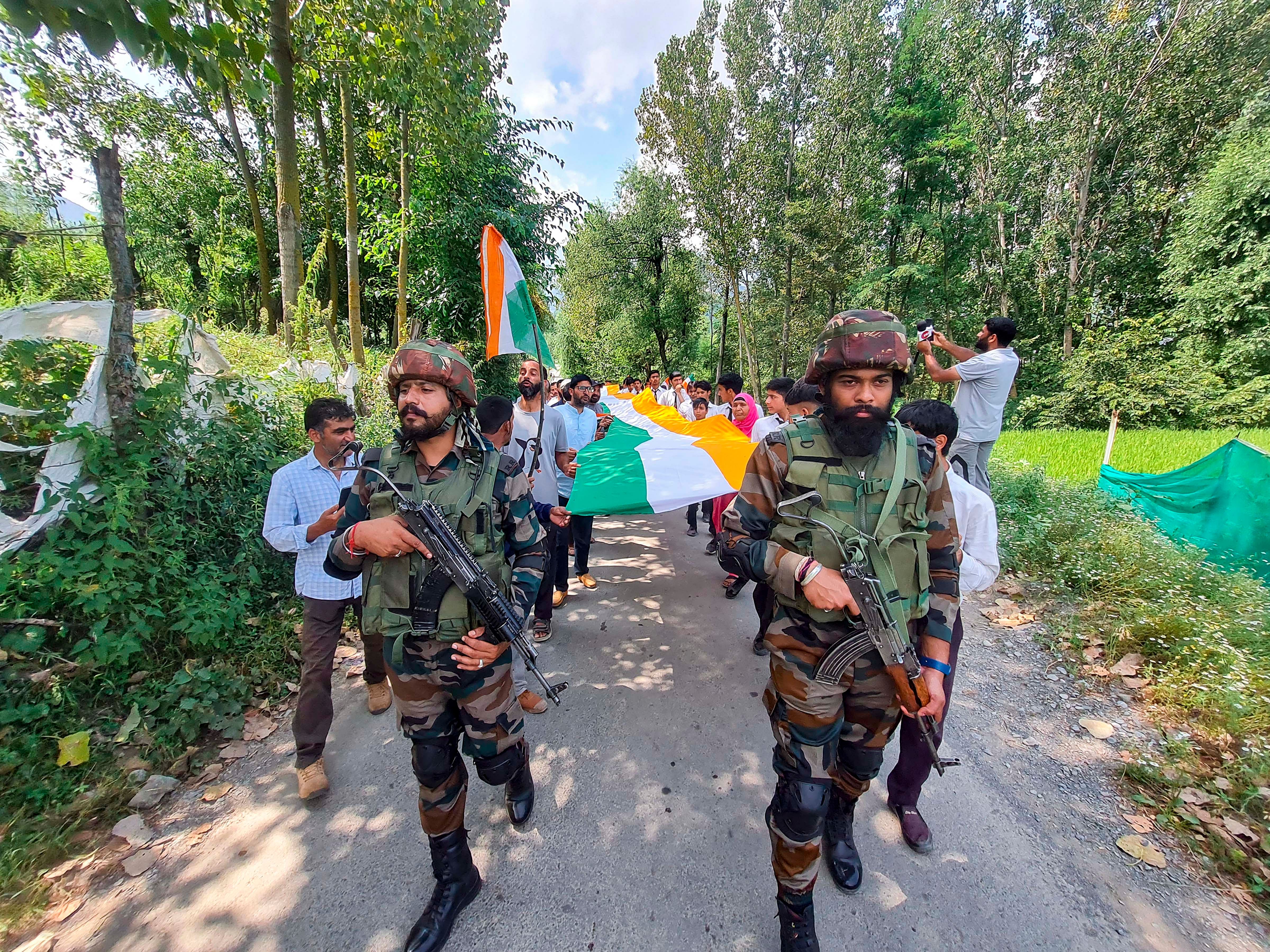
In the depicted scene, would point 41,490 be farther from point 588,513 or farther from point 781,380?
point 781,380

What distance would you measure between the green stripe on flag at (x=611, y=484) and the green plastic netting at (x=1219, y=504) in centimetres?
508

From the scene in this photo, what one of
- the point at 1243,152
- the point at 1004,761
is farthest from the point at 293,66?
the point at 1243,152

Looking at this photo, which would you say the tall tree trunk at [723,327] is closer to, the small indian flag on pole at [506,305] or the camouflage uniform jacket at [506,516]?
the small indian flag on pole at [506,305]

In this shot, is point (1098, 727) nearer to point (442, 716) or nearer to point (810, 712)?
point (810, 712)

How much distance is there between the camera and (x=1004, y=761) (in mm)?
2795

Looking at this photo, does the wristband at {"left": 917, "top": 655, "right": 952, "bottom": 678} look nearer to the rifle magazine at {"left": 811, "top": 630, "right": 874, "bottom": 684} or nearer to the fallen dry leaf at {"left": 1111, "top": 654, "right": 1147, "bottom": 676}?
the rifle magazine at {"left": 811, "top": 630, "right": 874, "bottom": 684}

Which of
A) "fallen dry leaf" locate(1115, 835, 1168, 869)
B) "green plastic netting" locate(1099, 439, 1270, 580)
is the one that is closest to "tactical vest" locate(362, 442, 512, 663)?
"fallen dry leaf" locate(1115, 835, 1168, 869)

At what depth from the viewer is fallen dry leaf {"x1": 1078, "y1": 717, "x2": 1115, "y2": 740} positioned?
2.93 m

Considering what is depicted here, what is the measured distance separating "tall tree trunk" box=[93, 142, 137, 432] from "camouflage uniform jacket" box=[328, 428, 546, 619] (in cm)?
229

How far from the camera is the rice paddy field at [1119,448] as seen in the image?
8.34 meters

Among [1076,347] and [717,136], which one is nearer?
[1076,347]

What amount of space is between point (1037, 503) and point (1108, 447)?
1.98m

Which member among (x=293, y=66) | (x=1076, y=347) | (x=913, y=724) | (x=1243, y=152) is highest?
(x=1243, y=152)

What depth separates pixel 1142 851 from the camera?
220 cm
